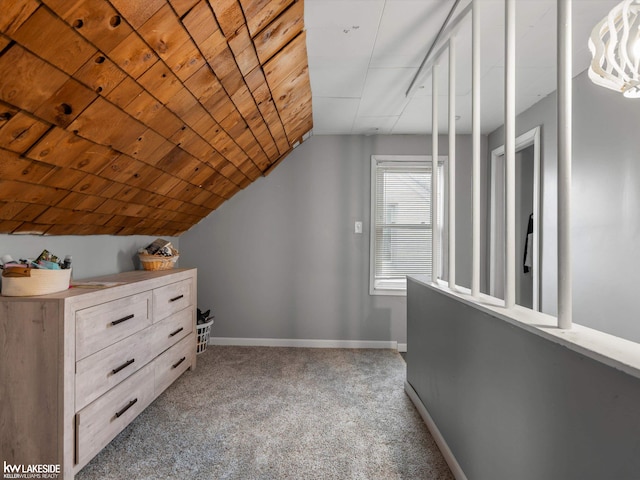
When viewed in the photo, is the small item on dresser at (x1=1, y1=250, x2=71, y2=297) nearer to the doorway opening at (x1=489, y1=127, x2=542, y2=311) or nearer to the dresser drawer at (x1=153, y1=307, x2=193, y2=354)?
the dresser drawer at (x1=153, y1=307, x2=193, y2=354)

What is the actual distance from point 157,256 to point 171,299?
1.62 ft

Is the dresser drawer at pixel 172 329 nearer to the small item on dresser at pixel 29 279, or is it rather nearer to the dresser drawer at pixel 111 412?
the dresser drawer at pixel 111 412

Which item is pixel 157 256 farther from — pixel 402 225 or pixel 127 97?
pixel 402 225

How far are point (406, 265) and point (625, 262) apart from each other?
6.30 feet

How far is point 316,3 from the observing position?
1.69 m

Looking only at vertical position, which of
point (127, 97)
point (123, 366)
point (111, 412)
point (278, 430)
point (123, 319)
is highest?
point (127, 97)

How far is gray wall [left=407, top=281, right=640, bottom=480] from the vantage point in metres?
0.79

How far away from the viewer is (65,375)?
1.57 meters

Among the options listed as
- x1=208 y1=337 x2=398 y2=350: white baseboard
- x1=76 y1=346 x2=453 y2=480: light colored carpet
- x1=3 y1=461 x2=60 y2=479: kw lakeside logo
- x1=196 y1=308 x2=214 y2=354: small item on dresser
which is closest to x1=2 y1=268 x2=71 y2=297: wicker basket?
x1=3 y1=461 x2=60 y2=479: kw lakeside logo

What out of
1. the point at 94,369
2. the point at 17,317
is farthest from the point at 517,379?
the point at 17,317

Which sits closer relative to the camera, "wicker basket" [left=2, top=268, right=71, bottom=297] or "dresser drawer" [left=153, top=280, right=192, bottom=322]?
"wicker basket" [left=2, top=268, right=71, bottom=297]

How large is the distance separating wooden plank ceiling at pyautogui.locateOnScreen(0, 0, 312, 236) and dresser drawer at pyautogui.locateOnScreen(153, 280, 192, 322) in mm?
577

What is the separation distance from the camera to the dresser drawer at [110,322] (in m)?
1.68

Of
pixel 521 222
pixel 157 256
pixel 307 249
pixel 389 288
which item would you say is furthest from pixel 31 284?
pixel 521 222
